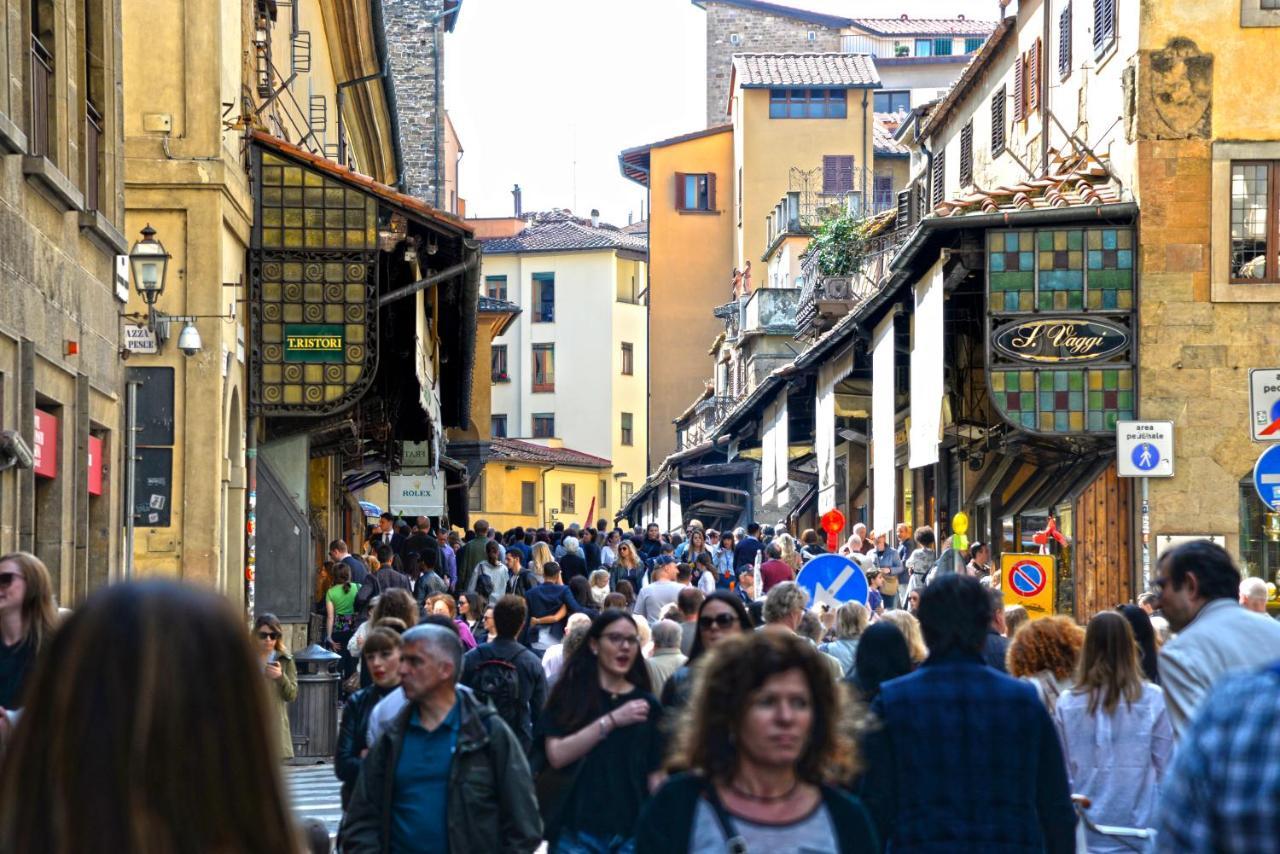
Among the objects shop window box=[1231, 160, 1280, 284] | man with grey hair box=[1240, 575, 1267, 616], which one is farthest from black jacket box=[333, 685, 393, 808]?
shop window box=[1231, 160, 1280, 284]

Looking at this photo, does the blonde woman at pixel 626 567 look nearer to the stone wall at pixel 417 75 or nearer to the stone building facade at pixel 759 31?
the stone wall at pixel 417 75

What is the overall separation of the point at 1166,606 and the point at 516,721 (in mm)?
4219

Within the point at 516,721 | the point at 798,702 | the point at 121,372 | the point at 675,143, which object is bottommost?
the point at 516,721

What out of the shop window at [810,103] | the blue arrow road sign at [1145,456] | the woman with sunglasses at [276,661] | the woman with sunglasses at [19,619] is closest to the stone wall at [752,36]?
the shop window at [810,103]

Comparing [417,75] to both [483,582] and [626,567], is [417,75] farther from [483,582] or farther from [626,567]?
[483,582]

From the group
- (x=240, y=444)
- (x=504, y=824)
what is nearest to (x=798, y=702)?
(x=504, y=824)

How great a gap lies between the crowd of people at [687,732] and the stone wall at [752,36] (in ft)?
244

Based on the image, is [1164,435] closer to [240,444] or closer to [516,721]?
[240,444]

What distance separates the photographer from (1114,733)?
8578 millimetres

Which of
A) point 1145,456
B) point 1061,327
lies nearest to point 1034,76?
point 1061,327

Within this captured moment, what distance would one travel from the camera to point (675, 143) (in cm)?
7975

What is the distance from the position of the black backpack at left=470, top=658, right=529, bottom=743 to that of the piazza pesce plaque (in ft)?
54.3

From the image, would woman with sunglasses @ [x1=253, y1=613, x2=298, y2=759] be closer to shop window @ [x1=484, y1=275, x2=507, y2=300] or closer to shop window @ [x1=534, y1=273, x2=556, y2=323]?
shop window @ [x1=534, y1=273, x2=556, y2=323]

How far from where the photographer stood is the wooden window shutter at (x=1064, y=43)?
3023 centimetres
